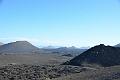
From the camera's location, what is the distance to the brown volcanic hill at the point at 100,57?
47.2 meters

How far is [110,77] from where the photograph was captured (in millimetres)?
23562

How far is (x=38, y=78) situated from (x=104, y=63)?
1907 centimetres

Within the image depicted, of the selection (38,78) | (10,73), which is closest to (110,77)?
(38,78)

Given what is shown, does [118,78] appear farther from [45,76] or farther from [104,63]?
[104,63]

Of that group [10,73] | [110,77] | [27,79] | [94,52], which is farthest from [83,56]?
[110,77]

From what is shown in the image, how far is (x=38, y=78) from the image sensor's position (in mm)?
29875

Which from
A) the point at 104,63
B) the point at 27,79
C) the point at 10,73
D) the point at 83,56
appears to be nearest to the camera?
the point at 27,79

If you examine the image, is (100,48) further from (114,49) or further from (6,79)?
(6,79)

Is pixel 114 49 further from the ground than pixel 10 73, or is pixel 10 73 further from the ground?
pixel 114 49

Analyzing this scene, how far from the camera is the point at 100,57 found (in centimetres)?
4978

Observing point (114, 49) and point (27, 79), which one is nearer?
point (27, 79)

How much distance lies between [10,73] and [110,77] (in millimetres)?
13782

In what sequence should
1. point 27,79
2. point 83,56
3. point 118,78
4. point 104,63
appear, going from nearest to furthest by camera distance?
1. point 118,78
2. point 27,79
3. point 104,63
4. point 83,56

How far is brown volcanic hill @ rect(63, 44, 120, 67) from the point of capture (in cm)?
4719
